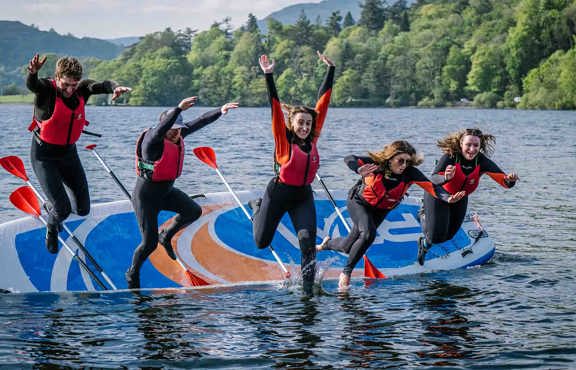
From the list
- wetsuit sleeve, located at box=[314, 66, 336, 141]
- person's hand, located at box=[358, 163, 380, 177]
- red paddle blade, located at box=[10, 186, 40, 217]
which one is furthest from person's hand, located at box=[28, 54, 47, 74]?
person's hand, located at box=[358, 163, 380, 177]

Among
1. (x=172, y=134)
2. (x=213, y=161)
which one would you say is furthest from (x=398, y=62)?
(x=172, y=134)

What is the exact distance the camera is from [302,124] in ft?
31.7

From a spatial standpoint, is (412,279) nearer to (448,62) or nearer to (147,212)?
(147,212)

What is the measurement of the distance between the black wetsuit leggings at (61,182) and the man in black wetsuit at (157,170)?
75cm

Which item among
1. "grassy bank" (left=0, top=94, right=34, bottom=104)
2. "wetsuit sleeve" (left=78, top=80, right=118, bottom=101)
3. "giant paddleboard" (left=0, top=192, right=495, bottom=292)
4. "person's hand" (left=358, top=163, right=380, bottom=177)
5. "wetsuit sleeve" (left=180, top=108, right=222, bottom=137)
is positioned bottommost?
"giant paddleboard" (left=0, top=192, right=495, bottom=292)

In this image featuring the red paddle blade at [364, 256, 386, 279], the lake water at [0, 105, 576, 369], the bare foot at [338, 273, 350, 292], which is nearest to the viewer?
the lake water at [0, 105, 576, 369]

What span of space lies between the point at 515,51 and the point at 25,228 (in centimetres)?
9155

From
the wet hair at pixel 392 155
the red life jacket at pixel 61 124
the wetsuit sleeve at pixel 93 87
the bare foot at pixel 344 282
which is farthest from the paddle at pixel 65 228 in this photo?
the wet hair at pixel 392 155

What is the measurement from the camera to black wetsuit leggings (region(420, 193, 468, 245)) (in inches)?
442

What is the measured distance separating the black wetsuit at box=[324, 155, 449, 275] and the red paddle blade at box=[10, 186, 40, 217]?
3784 millimetres

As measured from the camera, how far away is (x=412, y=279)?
11664 mm

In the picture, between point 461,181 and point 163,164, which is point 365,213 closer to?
point 461,181

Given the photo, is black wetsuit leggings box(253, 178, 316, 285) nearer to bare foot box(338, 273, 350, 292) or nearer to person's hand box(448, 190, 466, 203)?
bare foot box(338, 273, 350, 292)

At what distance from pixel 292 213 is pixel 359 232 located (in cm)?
98
